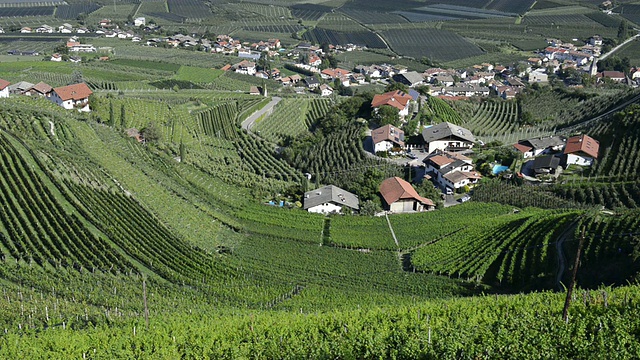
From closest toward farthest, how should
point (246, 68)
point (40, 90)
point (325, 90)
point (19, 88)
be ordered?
1. point (40, 90)
2. point (19, 88)
3. point (325, 90)
4. point (246, 68)

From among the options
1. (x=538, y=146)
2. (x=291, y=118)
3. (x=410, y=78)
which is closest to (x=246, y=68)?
(x=410, y=78)

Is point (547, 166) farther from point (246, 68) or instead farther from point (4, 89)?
point (246, 68)

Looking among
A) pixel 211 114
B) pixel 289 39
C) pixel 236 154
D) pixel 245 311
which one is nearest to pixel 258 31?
pixel 289 39

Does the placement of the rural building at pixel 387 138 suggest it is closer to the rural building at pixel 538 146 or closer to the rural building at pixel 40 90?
the rural building at pixel 538 146

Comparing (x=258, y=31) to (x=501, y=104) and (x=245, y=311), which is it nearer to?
(x=501, y=104)

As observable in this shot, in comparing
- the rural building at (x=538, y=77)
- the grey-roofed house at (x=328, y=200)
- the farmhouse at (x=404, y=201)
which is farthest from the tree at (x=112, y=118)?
the rural building at (x=538, y=77)
